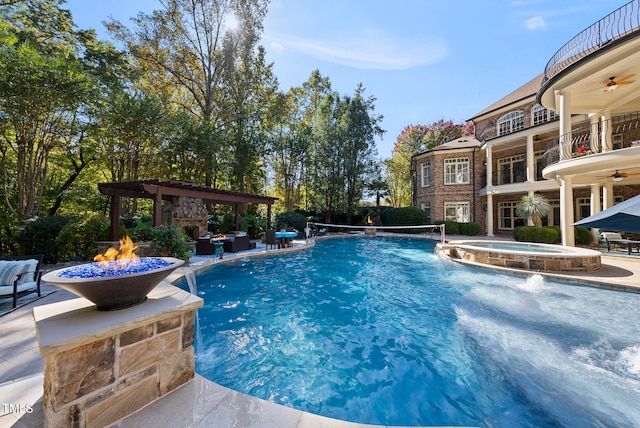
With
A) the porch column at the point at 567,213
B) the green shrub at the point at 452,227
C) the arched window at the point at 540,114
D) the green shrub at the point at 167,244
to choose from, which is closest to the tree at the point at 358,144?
the green shrub at the point at 452,227

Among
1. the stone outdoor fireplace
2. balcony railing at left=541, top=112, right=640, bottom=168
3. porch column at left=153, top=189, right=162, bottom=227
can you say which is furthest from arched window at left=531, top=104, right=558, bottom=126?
porch column at left=153, top=189, right=162, bottom=227

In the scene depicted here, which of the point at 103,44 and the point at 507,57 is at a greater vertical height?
the point at 103,44

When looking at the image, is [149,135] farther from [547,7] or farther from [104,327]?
[547,7]

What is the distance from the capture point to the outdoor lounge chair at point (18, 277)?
4012 mm

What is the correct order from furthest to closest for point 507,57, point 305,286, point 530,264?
A: point 507,57 < point 530,264 < point 305,286

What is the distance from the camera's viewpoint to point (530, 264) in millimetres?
7586

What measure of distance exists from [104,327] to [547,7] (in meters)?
14.0

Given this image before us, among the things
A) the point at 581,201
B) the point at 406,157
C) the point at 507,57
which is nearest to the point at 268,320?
the point at 507,57

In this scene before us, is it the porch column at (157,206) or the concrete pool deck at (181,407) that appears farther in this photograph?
the porch column at (157,206)

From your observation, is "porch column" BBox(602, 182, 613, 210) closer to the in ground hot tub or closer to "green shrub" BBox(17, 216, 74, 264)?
the in ground hot tub

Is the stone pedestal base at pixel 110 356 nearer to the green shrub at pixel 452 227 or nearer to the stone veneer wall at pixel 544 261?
the stone veneer wall at pixel 544 261

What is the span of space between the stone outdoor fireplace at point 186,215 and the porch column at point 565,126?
1570 centimetres

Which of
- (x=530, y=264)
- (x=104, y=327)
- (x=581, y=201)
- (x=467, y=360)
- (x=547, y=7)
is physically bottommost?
(x=467, y=360)

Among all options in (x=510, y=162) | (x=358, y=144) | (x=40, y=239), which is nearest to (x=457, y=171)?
(x=510, y=162)
